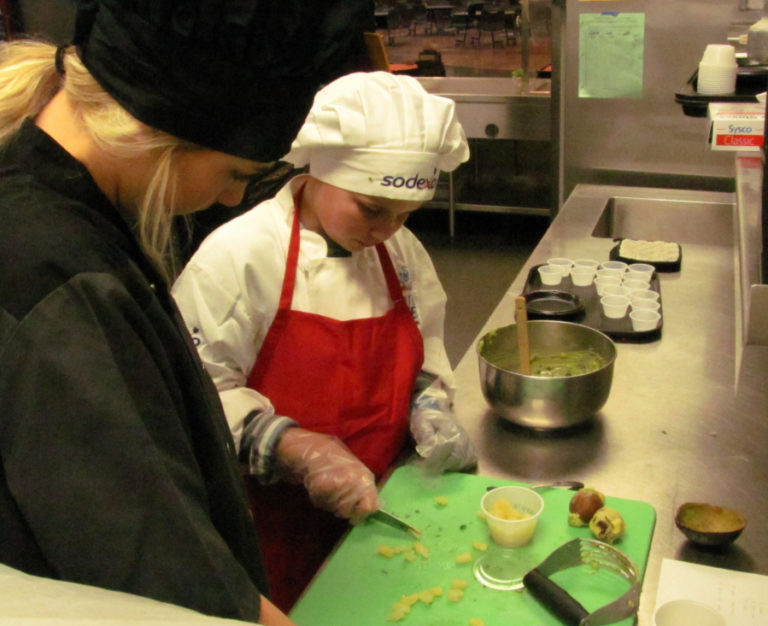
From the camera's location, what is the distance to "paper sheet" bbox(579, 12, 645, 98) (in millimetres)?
2562

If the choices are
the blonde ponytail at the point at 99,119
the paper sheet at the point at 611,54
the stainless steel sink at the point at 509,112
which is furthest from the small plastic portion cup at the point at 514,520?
the stainless steel sink at the point at 509,112

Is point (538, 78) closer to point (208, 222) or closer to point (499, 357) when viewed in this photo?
point (208, 222)

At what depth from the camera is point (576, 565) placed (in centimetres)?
108

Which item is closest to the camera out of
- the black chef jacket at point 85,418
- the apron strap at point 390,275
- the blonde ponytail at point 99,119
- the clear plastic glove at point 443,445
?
the black chef jacket at point 85,418

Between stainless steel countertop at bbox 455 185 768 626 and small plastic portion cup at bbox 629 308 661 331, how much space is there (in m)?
0.04

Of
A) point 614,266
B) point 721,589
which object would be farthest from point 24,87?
point 614,266

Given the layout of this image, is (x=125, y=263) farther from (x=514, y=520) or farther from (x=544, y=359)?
(x=544, y=359)

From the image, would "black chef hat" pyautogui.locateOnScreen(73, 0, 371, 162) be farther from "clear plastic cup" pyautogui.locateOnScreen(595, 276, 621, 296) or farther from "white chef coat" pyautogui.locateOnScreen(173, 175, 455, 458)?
"clear plastic cup" pyautogui.locateOnScreen(595, 276, 621, 296)

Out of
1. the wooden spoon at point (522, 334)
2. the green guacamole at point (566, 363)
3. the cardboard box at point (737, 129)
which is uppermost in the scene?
the cardboard box at point (737, 129)

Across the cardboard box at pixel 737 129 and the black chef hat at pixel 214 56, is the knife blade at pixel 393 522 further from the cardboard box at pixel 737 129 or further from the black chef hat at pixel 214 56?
the cardboard box at pixel 737 129

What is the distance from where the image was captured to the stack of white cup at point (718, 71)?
78.2 inches

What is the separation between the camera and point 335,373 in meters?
1.39

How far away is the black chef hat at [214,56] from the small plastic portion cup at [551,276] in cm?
128

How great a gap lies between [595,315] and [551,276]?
197mm
